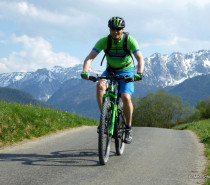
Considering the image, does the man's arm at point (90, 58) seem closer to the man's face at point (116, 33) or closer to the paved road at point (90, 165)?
the man's face at point (116, 33)

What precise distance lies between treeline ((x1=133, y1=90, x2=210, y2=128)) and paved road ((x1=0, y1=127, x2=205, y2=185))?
6846cm

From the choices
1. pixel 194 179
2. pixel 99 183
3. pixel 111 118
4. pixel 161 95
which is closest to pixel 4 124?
pixel 111 118

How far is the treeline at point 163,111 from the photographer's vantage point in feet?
251

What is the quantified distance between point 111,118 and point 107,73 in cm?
103

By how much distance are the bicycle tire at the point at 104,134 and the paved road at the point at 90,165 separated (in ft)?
0.72

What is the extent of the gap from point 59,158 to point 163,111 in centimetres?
7639

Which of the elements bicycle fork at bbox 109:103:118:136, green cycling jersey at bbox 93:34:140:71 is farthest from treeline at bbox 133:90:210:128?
bicycle fork at bbox 109:103:118:136

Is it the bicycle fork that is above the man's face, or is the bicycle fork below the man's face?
below

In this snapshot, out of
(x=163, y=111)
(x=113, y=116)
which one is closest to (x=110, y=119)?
(x=113, y=116)

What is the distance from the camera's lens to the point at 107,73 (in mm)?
6336

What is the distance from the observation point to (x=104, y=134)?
5809mm

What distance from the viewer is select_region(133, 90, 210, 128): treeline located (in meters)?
76.4

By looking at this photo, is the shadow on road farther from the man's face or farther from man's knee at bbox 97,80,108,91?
the man's face

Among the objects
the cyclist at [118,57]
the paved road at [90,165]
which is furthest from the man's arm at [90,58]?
the paved road at [90,165]
